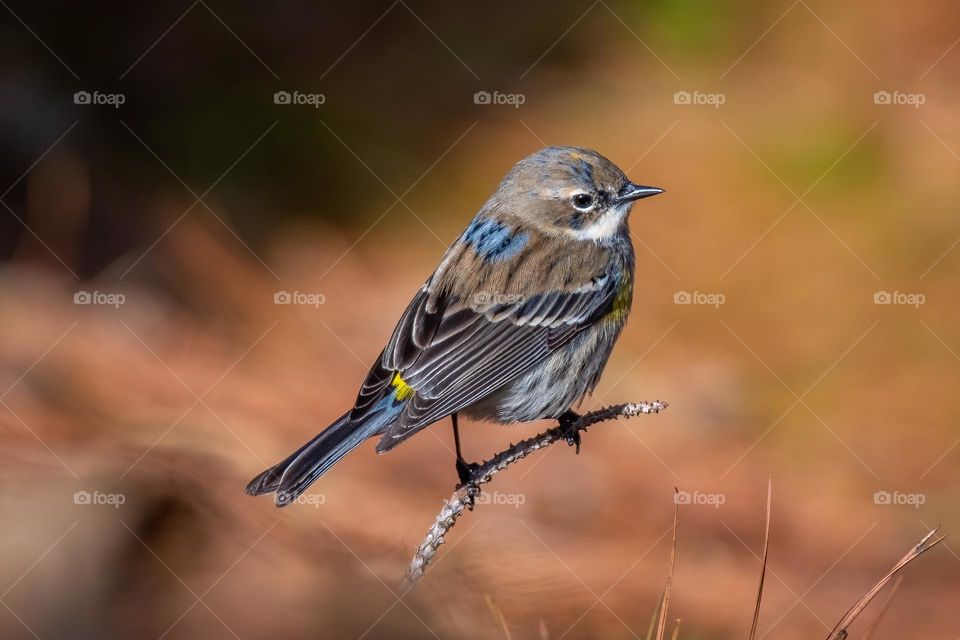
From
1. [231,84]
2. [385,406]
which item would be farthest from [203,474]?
[231,84]

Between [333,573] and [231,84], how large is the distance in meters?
4.74

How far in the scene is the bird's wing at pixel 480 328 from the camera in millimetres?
4816

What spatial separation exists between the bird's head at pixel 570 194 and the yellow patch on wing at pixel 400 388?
1.06 m
